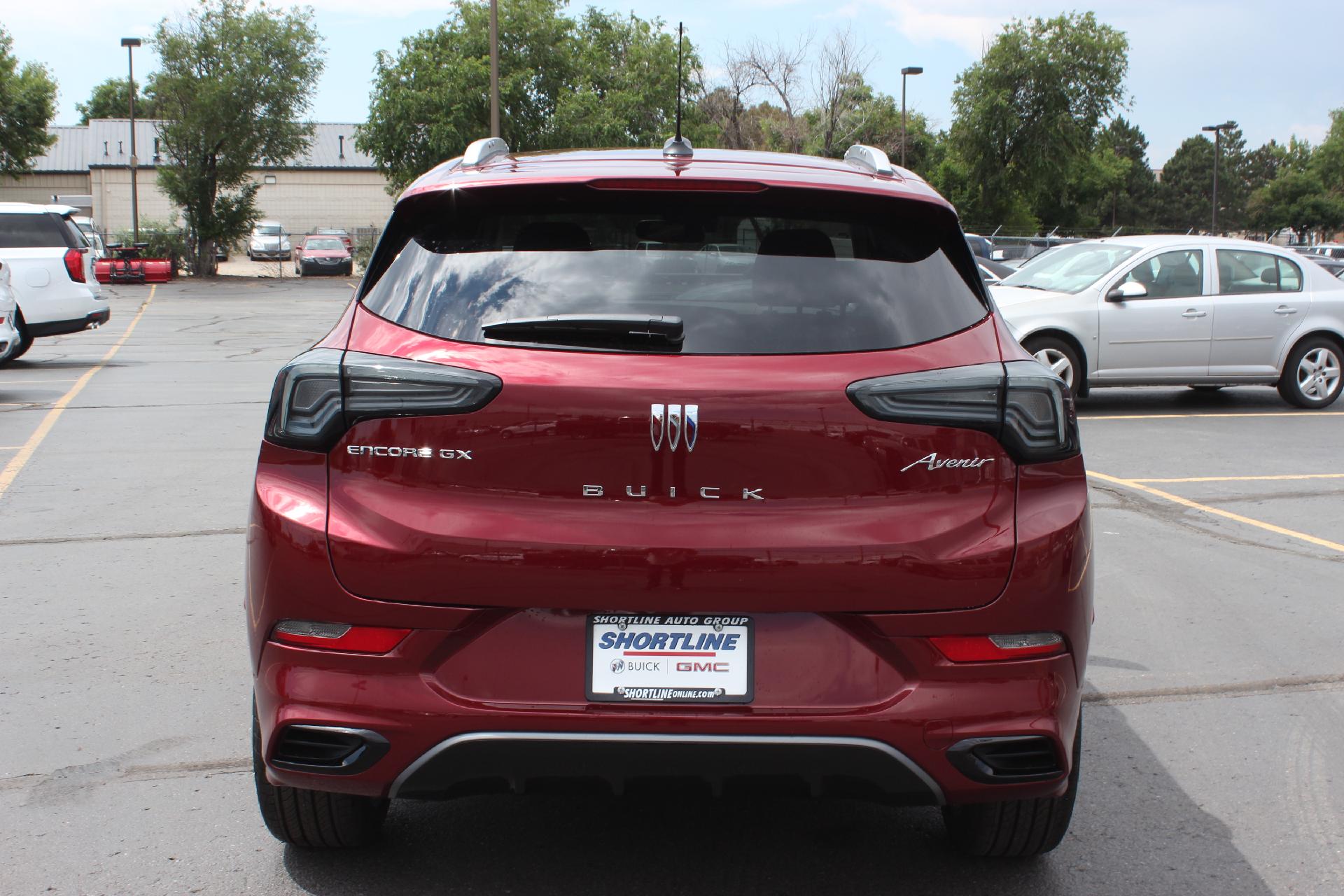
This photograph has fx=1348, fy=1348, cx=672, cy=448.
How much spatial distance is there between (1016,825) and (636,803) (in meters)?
1.06

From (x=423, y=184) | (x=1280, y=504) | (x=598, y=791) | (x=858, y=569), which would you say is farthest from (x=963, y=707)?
(x=1280, y=504)

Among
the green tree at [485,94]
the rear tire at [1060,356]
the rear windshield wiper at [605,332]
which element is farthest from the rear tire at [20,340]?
the green tree at [485,94]

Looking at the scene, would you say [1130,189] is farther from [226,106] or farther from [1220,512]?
[1220,512]

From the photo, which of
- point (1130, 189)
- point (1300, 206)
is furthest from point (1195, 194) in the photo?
point (1300, 206)

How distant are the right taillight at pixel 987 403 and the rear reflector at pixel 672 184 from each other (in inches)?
23.3

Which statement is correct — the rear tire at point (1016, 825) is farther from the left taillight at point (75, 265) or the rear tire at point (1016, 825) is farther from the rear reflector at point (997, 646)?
the left taillight at point (75, 265)

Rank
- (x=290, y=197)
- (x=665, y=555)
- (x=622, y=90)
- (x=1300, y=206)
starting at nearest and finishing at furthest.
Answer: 1. (x=665, y=555)
2. (x=622, y=90)
3. (x=290, y=197)
4. (x=1300, y=206)

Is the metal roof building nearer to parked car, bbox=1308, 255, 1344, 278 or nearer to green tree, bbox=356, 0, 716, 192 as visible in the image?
green tree, bbox=356, 0, 716, 192

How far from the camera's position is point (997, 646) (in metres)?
2.83

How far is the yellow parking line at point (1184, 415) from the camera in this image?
12.7 m

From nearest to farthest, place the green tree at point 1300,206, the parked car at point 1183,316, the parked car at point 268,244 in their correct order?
1. the parked car at point 1183,316
2. the parked car at point 268,244
3. the green tree at point 1300,206

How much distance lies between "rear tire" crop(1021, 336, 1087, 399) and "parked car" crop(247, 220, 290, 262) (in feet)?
162

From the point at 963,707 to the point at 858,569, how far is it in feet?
1.21

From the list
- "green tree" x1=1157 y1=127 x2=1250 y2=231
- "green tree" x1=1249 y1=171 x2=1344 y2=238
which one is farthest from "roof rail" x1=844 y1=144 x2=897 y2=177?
"green tree" x1=1157 y1=127 x2=1250 y2=231
